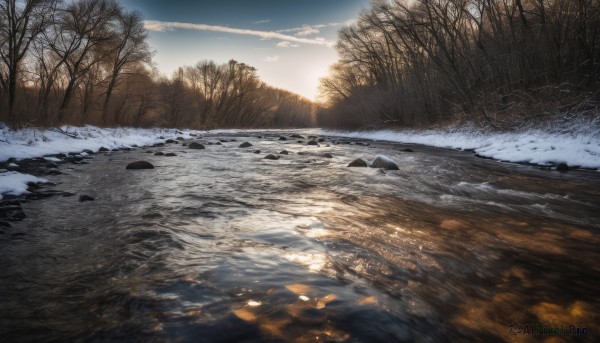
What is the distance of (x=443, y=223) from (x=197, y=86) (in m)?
51.1

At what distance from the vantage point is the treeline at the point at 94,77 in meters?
14.1

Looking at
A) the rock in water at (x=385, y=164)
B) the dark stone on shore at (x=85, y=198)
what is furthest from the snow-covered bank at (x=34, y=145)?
the rock in water at (x=385, y=164)

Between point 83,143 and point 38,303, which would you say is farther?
point 83,143

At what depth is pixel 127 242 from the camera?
2988mm

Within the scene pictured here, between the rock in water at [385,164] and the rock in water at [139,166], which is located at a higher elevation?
the rock in water at [385,164]

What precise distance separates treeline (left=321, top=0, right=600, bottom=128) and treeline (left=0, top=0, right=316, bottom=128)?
17.7 metres

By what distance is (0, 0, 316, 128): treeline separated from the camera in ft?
46.3

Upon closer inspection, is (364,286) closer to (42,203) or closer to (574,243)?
(574,243)

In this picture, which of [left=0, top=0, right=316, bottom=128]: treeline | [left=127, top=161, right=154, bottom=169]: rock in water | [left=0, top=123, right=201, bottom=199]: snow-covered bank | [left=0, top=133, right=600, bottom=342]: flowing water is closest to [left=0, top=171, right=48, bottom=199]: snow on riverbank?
[left=0, top=123, right=201, bottom=199]: snow-covered bank

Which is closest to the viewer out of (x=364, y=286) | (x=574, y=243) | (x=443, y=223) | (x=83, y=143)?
(x=364, y=286)

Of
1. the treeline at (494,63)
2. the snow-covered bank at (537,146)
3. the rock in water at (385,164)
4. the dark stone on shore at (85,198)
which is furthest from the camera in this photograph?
the treeline at (494,63)

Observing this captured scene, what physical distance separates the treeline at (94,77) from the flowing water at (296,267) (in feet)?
36.6

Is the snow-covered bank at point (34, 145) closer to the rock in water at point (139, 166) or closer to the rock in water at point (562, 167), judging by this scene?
the rock in water at point (139, 166)

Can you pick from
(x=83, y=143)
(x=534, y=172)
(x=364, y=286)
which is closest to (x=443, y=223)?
(x=364, y=286)
